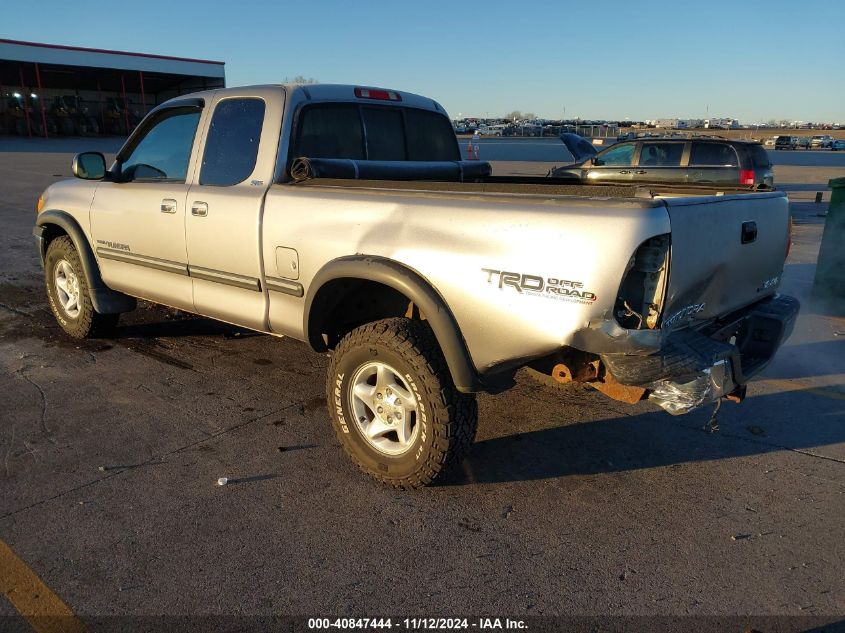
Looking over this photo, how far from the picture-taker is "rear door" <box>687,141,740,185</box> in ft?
37.1

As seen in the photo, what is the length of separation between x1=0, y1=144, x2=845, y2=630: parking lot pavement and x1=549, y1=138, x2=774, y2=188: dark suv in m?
7.32

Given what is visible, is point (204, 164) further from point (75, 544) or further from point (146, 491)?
point (75, 544)

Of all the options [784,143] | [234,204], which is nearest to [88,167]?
[234,204]

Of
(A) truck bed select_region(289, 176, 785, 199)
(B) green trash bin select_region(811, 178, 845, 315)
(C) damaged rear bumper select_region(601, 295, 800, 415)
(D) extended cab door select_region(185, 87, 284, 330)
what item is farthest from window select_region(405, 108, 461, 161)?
(B) green trash bin select_region(811, 178, 845, 315)

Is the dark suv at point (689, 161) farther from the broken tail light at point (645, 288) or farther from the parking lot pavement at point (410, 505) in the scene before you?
the broken tail light at point (645, 288)

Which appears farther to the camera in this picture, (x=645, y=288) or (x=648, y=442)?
(x=648, y=442)

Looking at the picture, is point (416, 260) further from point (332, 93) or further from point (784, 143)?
point (784, 143)

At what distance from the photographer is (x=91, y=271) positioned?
5.07m

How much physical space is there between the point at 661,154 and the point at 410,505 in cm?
1127

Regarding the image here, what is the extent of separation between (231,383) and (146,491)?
1479 millimetres

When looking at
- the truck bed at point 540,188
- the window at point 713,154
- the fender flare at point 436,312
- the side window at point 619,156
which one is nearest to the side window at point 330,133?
the truck bed at point 540,188

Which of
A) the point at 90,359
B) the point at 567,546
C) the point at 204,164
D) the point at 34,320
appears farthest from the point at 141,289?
the point at 567,546

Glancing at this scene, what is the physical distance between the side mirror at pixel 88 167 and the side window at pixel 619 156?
34.1ft

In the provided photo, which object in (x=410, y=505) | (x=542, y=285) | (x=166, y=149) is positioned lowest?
(x=410, y=505)
